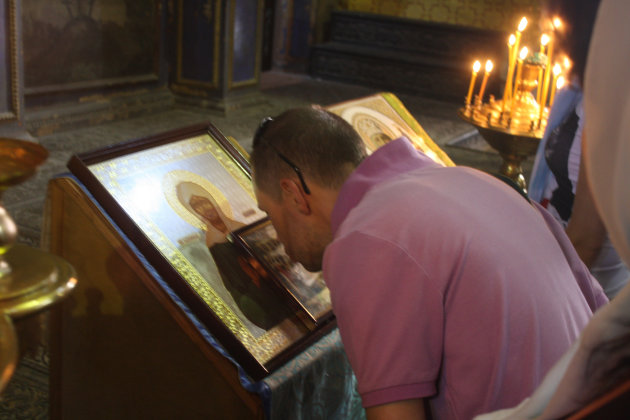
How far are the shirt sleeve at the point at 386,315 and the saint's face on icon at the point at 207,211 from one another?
0.63 metres

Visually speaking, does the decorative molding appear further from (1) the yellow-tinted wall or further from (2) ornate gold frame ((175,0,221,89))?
(2) ornate gold frame ((175,0,221,89))

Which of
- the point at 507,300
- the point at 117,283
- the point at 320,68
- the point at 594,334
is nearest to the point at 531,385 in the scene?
the point at 507,300

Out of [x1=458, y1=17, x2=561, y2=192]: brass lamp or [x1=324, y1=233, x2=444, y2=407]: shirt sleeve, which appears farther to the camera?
[x1=458, y1=17, x2=561, y2=192]: brass lamp

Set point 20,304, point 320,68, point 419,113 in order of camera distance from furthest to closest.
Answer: point 320,68 < point 419,113 < point 20,304

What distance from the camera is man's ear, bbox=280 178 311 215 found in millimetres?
1248

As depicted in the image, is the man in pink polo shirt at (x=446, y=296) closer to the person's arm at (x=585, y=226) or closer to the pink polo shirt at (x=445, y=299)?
the pink polo shirt at (x=445, y=299)

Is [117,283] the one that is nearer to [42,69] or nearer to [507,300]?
[507,300]

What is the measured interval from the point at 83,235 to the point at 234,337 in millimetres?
407

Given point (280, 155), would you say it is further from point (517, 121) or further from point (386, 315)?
point (517, 121)

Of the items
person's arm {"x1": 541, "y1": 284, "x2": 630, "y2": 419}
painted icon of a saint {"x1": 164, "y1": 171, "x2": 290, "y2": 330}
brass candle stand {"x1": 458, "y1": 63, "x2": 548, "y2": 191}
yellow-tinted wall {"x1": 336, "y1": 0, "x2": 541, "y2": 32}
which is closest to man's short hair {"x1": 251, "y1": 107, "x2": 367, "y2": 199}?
painted icon of a saint {"x1": 164, "y1": 171, "x2": 290, "y2": 330}

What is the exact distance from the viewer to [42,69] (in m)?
5.55

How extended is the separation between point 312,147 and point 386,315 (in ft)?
1.37

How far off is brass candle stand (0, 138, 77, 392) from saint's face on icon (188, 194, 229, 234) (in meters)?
0.60

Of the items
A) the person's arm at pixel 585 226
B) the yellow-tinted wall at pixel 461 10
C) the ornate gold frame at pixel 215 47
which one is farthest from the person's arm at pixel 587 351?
the yellow-tinted wall at pixel 461 10
